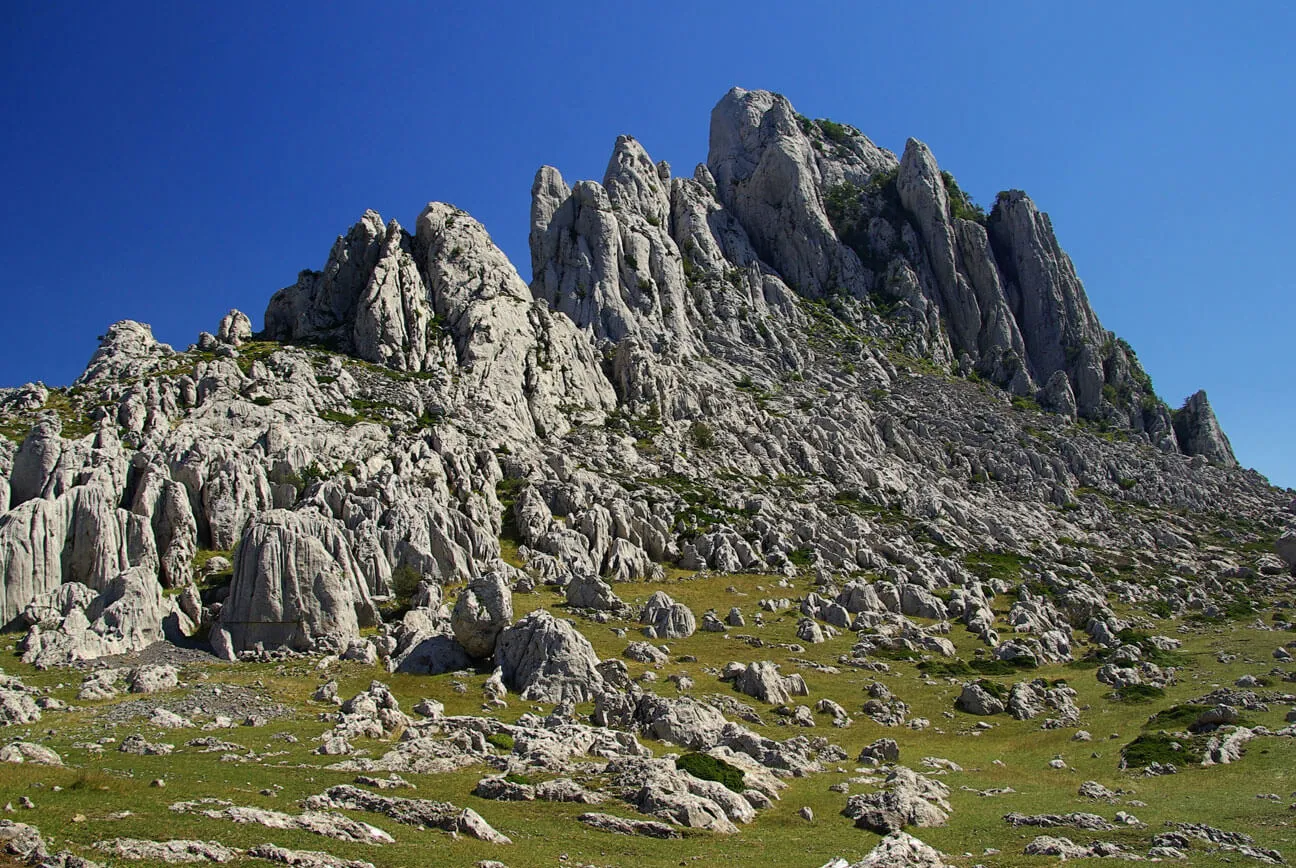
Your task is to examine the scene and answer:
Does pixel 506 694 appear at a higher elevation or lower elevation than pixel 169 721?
higher

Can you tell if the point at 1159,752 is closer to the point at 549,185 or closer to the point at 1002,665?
the point at 1002,665

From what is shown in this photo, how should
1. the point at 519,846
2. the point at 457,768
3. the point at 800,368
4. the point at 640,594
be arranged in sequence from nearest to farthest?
1. the point at 519,846
2. the point at 457,768
3. the point at 640,594
4. the point at 800,368

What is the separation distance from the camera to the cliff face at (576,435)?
62.2 metres

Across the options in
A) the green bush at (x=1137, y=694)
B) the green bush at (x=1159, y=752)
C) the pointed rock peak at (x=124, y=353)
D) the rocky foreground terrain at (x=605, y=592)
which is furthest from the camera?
the pointed rock peak at (x=124, y=353)

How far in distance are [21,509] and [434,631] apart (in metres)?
29.9

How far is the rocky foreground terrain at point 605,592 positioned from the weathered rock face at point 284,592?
10.1 inches

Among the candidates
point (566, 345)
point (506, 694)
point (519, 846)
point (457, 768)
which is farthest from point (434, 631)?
point (566, 345)

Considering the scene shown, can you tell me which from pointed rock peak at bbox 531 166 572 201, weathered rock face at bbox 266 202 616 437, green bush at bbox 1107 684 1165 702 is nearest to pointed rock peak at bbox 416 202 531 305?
weathered rock face at bbox 266 202 616 437

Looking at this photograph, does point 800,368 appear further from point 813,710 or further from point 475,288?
point 813,710

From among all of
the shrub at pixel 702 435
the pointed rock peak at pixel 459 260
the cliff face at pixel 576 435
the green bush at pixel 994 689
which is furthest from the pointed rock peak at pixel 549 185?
the green bush at pixel 994 689

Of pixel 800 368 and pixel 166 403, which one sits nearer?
pixel 166 403

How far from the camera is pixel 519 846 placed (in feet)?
77.8

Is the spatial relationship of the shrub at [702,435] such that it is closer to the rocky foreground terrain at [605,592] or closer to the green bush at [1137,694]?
the rocky foreground terrain at [605,592]

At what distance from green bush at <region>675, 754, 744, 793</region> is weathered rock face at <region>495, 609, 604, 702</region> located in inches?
573
